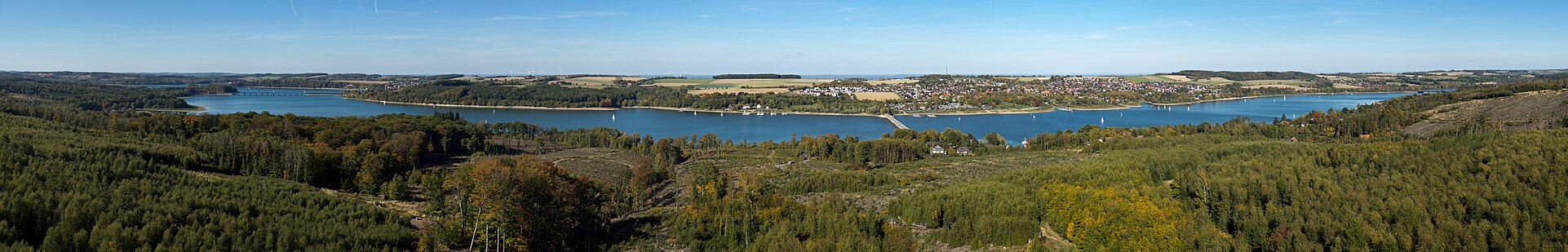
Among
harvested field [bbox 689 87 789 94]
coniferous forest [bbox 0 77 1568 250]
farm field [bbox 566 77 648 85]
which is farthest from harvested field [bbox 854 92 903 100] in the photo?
coniferous forest [bbox 0 77 1568 250]

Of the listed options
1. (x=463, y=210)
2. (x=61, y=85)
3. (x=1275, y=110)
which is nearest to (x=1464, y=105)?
(x=1275, y=110)

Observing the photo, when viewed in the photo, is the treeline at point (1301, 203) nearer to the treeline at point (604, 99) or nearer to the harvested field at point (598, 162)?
the harvested field at point (598, 162)

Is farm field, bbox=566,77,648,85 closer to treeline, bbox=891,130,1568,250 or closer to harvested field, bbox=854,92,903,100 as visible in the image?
harvested field, bbox=854,92,903,100

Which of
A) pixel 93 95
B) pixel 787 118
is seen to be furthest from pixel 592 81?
pixel 787 118

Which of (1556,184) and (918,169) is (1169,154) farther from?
(1556,184)

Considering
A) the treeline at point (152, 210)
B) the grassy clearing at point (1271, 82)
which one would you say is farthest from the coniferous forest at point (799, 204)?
the grassy clearing at point (1271, 82)

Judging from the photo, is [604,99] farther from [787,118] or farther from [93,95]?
[93,95]
